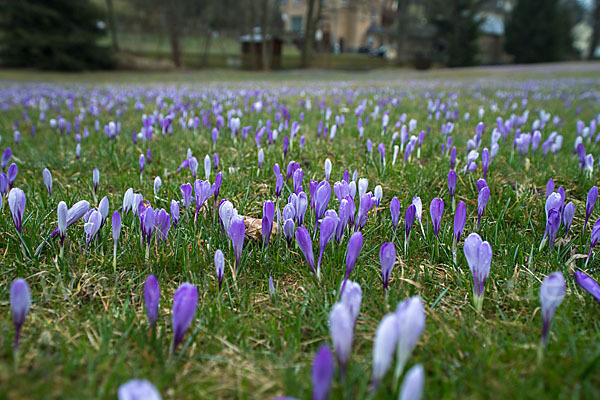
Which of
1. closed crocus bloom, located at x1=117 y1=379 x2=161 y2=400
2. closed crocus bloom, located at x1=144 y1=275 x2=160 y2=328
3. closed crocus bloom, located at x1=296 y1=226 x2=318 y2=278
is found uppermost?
closed crocus bloom, located at x1=296 y1=226 x2=318 y2=278

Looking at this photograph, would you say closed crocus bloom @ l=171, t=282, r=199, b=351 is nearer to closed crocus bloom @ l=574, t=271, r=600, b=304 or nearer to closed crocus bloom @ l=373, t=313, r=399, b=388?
closed crocus bloom @ l=373, t=313, r=399, b=388

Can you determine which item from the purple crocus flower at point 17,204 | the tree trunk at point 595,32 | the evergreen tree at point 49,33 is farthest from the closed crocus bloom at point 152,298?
the tree trunk at point 595,32

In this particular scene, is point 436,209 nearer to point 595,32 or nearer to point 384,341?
point 384,341

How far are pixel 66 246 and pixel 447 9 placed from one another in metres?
41.5

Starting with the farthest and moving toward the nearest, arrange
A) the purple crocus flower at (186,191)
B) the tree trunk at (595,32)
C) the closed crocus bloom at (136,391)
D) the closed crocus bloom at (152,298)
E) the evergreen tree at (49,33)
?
the tree trunk at (595,32) < the evergreen tree at (49,33) < the purple crocus flower at (186,191) < the closed crocus bloom at (152,298) < the closed crocus bloom at (136,391)

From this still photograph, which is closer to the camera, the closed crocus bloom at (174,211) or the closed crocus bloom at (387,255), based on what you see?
the closed crocus bloom at (387,255)

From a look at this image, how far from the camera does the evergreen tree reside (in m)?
23.4

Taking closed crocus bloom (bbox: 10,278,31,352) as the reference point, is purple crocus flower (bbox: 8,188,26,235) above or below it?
above

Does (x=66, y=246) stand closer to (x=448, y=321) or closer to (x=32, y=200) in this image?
(x=32, y=200)

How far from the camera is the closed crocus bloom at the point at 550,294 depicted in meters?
0.92

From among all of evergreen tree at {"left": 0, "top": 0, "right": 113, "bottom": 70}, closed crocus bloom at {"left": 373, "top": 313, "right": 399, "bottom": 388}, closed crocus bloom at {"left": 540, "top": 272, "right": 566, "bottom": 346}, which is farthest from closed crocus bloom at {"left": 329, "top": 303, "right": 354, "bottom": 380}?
evergreen tree at {"left": 0, "top": 0, "right": 113, "bottom": 70}

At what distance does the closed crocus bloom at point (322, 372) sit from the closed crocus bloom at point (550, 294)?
0.56m

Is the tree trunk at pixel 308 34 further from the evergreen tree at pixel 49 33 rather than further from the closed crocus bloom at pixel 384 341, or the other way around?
the closed crocus bloom at pixel 384 341

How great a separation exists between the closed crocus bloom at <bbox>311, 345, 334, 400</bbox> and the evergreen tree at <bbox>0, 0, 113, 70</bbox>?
2874 cm
